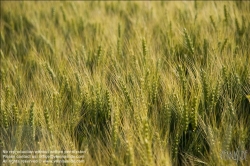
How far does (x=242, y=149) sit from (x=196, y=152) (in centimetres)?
23

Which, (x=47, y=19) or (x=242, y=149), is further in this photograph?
(x=47, y=19)

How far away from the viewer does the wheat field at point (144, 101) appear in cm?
129

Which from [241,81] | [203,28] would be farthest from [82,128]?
[203,28]

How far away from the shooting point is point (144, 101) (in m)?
1.43

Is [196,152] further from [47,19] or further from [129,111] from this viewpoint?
[47,19]

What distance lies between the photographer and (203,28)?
2.27 metres

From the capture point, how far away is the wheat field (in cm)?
129

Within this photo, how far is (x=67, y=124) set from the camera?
152 cm

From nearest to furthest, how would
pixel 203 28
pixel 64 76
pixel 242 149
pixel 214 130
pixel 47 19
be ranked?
pixel 242 149, pixel 214 130, pixel 64 76, pixel 203 28, pixel 47 19

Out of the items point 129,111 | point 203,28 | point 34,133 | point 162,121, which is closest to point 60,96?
point 34,133

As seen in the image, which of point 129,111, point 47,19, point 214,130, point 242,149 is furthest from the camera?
point 47,19

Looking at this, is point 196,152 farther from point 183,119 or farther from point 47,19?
point 47,19

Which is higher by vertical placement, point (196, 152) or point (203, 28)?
point (203, 28)

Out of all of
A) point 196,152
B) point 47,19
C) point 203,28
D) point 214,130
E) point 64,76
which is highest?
point 47,19
